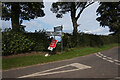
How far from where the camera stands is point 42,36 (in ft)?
37.3

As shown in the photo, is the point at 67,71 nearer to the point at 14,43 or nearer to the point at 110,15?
the point at 14,43

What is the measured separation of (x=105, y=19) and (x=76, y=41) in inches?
900

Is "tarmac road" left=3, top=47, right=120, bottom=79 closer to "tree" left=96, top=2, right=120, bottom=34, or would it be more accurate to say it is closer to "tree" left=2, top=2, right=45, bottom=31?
"tree" left=2, top=2, right=45, bottom=31

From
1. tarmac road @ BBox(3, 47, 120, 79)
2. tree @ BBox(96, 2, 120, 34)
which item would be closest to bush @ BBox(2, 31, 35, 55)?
tarmac road @ BBox(3, 47, 120, 79)

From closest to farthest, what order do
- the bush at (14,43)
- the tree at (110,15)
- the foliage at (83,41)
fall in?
1. the bush at (14,43)
2. the foliage at (83,41)
3. the tree at (110,15)

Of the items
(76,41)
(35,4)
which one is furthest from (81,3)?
(35,4)

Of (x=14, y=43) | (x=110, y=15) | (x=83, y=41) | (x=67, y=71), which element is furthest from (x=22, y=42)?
(x=110, y=15)

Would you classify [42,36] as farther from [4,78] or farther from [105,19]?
[105,19]

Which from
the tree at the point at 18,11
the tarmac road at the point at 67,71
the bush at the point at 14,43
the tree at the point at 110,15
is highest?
the tree at the point at 110,15

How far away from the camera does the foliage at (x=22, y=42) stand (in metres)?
8.58

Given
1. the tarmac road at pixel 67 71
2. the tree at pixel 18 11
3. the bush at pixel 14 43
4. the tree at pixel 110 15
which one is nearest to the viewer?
the tarmac road at pixel 67 71

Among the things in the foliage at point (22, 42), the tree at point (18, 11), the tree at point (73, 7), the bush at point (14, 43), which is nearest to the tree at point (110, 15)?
the tree at point (73, 7)

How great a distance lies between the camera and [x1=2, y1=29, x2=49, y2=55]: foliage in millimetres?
8578

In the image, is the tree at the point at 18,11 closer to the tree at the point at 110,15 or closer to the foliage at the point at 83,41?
the foliage at the point at 83,41
